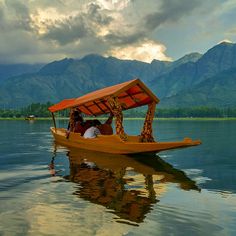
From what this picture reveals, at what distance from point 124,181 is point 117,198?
3.70m

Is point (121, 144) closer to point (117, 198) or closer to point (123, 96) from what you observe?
point (123, 96)

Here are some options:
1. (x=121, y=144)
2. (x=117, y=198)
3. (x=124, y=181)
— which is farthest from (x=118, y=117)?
(x=117, y=198)

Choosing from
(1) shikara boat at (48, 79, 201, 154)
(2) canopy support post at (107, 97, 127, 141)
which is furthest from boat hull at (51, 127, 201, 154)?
(2) canopy support post at (107, 97, 127, 141)

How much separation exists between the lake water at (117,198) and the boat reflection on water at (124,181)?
29 mm

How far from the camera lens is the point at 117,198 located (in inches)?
543

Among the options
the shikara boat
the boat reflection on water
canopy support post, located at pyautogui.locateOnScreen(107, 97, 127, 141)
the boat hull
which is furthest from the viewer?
canopy support post, located at pyautogui.locateOnScreen(107, 97, 127, 141)

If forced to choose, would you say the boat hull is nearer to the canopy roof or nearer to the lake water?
the lake water

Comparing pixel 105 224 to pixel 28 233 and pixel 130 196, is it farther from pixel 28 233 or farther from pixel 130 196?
pixel 130 196

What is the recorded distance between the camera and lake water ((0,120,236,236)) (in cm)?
1064

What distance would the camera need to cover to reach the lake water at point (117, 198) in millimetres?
10641

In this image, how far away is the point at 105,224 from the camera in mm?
10789

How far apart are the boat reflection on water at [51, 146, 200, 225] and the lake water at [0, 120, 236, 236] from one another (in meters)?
0.03

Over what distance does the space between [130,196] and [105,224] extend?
3.44 meters

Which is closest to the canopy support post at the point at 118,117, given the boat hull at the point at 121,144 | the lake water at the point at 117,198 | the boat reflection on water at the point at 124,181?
the boat hull at the point at 121,144
